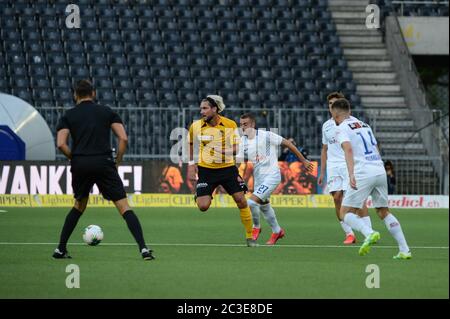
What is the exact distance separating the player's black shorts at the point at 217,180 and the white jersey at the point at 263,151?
1.44 meters

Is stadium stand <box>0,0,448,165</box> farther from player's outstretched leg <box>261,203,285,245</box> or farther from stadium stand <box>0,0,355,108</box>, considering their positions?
player's outstretched leg <box>261,203,285,245</box>

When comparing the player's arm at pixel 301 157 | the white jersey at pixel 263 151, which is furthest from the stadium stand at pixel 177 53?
the player's arm at pixel 301 157

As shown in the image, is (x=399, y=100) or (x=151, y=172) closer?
(x=151, y=172)

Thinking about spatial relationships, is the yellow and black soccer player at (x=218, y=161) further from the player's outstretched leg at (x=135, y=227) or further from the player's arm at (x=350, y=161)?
the player's outstretched leg at (x=135, y=227)

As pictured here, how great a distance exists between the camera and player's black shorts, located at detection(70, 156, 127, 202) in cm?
1268

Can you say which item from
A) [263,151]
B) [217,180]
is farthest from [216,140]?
[263,151]

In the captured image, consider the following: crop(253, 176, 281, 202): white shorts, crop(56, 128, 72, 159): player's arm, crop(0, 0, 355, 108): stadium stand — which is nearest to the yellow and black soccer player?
crop(253, 176, 281, 202): white shorts

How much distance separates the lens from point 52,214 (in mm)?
24031

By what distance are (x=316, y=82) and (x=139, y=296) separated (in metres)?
27.8

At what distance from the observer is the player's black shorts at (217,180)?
608 inches

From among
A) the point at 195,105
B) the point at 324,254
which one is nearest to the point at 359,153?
the point at 324,254

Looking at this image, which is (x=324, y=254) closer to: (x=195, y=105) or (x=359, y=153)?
(x=359, y=153)

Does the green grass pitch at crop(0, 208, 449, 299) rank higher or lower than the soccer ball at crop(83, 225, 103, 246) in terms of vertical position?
lower

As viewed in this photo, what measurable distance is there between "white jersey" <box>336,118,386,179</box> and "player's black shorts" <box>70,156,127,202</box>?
9.16ft
